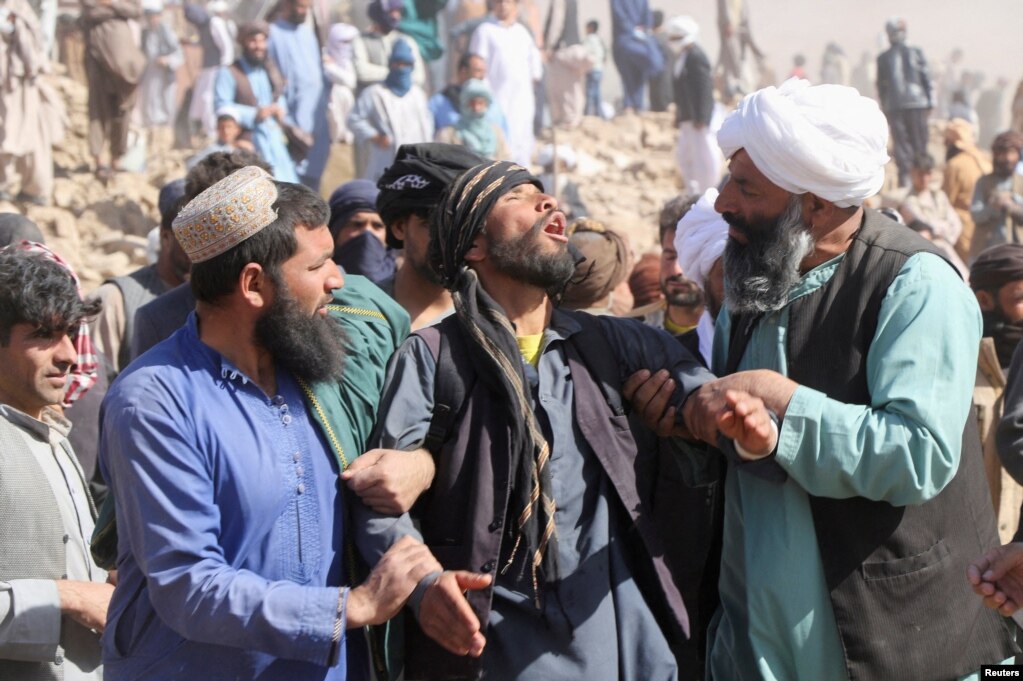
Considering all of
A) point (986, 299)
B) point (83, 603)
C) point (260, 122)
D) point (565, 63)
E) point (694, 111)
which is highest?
point (83, 603)

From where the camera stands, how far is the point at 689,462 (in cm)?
276

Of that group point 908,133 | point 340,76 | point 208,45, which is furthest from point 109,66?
point 908,133

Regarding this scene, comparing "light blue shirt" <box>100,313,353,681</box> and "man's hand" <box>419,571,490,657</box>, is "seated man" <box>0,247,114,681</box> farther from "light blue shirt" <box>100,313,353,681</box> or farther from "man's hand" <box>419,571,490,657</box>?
"man's hand" <box>419,571,490,657</box>

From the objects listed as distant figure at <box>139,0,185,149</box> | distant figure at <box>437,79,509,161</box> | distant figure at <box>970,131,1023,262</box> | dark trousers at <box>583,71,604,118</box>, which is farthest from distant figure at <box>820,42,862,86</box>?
distant figure at <box>139,0,185,149</box>

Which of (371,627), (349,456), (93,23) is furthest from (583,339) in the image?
(93,23)

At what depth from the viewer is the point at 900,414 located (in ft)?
7.56

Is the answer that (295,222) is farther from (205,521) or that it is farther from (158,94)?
(158,94)

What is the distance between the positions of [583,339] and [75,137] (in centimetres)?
1506

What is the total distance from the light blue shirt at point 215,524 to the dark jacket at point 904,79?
16667 mm

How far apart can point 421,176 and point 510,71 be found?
504 inches

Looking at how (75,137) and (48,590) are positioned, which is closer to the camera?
(48,590)

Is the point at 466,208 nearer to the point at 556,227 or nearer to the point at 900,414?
the point at 556,227

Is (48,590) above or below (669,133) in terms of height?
above

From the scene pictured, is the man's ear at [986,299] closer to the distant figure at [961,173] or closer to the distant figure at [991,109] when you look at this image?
the distant figure at [961,173]
